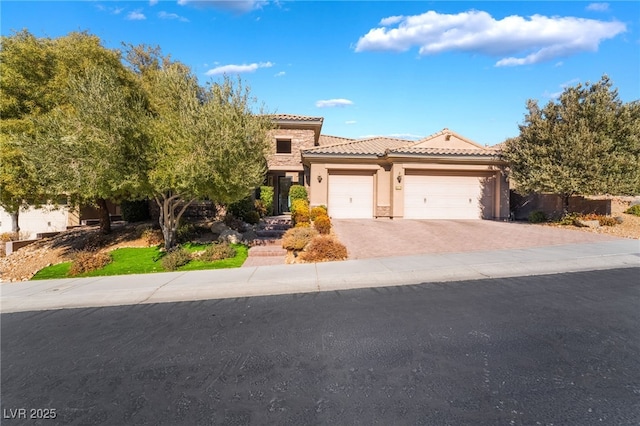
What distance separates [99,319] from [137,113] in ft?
25.0

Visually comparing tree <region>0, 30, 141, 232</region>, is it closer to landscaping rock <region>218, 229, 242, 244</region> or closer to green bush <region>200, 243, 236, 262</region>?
green bush <region>200, 243, 236, 262</region>

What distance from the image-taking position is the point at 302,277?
8.27m

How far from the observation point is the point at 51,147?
971 centimetres

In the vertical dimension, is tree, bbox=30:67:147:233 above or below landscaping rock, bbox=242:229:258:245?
above

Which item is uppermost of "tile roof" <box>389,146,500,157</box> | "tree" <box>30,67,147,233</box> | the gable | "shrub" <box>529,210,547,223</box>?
the gable

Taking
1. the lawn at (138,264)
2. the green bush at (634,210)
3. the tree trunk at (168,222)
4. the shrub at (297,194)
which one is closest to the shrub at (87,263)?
the lawn at (138,264)

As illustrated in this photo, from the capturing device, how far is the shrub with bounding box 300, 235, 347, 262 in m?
10.3

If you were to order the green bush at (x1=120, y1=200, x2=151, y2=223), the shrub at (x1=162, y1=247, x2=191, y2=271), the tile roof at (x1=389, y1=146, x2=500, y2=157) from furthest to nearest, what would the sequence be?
1. the tile roof at (x1=389, y1=146, x2=500, y2=157)
2. the green bush at (x1=120, y1=200, x2=151, y2=223)
3. the shrub at (x1=162, y1=247, x2=191, y2=271)

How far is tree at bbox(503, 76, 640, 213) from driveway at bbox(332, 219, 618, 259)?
7.90ft

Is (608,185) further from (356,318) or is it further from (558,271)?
(356,318)

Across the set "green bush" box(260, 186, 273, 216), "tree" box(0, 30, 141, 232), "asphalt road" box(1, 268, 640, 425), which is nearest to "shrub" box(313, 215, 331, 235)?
"green bush" box(260, 186, 273, 216)

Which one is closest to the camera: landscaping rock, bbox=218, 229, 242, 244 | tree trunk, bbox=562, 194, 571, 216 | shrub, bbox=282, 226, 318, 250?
shrub, bbox=282, 226, 318, 250

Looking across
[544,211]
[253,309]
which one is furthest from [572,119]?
[253,309]

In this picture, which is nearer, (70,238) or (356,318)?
(356,318)
